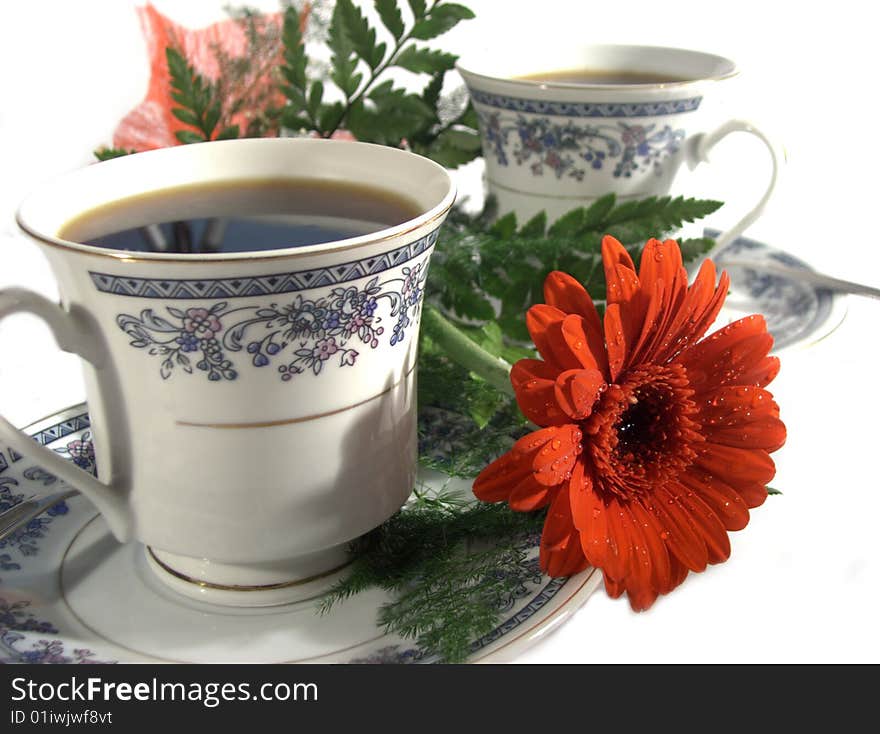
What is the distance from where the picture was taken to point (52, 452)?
59 centimetres

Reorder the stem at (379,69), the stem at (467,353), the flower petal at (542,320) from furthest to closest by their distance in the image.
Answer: the stem at (379,69) → the stem at (467,353) → the flower petal at (542,320)

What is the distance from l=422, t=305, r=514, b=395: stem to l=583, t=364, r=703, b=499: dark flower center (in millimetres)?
128

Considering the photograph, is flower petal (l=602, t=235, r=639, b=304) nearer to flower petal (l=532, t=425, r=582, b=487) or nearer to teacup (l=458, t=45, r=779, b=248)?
flower petal (l=532, t=425, r=582, b=487)

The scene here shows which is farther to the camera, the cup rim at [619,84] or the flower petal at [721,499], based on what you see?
the cup rim at [619,84]

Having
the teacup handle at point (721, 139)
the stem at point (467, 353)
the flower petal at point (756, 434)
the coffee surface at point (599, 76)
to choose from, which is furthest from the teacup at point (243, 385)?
the coffee surface at point (599, 76)

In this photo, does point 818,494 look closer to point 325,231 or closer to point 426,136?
point 325,231

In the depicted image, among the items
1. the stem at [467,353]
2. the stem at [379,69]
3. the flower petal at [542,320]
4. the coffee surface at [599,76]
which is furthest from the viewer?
the coffee surface at [599,76]

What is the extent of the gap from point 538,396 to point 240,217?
0.24 metres

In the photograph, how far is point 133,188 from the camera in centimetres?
69

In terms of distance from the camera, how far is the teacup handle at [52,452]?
55 centimetres

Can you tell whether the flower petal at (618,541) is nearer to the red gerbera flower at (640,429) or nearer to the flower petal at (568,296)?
the red gerbera flower at (640,429)

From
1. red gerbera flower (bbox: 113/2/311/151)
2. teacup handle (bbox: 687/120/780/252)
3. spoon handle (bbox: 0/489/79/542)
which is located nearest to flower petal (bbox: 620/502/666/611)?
spoon handle (bbox: 0/489/79/542)

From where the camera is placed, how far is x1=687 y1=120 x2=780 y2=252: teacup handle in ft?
3.30

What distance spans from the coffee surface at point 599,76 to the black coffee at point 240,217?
528 millimetres
